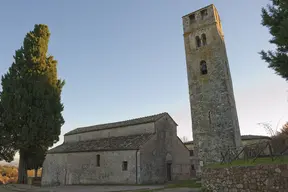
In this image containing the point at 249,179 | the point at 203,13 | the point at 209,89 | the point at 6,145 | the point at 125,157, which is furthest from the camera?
the point at 6,145

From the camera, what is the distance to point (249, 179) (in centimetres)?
845

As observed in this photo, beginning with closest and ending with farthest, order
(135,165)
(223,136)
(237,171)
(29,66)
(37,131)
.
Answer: (237,171) → (223,136) → (135,165) → (37,131) → (29,66)

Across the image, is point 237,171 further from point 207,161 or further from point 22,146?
point 22,146

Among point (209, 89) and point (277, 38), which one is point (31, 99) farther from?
point (277, 38)

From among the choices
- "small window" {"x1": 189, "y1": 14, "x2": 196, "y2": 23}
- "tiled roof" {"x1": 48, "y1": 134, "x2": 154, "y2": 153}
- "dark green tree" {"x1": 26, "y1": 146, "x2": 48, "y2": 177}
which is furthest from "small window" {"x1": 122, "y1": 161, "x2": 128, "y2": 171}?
"small window" {"x1": 189, "y1": 14, "x2": 196, "y2": 23}

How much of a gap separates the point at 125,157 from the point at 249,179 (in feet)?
46.8

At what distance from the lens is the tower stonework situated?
674 inches

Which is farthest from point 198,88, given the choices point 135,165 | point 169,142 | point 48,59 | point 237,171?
point 48,59

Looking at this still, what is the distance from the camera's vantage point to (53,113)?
23359 mm

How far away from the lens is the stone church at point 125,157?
20578 mm

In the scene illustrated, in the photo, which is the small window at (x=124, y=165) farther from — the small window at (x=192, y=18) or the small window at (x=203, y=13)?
the small window at (x=203, y=13)

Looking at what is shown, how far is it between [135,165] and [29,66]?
16.5m

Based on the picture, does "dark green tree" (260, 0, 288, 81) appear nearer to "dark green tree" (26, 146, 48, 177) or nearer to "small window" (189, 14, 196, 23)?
"small window" (189, 14, 196, 23)

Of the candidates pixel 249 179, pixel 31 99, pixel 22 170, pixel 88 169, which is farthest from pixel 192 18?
pixel 22 170
